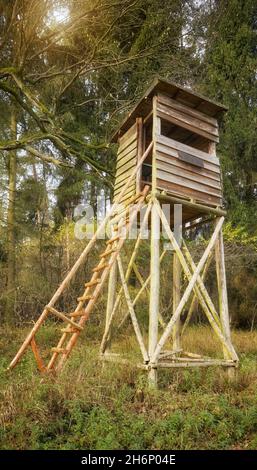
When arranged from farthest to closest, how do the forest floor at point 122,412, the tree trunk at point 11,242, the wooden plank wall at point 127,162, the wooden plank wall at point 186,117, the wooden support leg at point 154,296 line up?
the tree trunk at point 11,242
the wooden plank wall at point 127,162
the wooden plank wall at point 186,117
the wooden support leg at point 154,296
the forest floor at point 122,412

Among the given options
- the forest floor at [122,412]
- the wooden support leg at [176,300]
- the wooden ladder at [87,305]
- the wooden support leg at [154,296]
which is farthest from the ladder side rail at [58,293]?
the wooden support leg at [176,300]

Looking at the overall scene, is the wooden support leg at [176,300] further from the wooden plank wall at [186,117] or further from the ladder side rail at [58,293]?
the wooden plank wall at [186,117]

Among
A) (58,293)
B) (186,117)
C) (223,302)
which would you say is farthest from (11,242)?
(223,302)

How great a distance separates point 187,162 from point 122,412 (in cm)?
523

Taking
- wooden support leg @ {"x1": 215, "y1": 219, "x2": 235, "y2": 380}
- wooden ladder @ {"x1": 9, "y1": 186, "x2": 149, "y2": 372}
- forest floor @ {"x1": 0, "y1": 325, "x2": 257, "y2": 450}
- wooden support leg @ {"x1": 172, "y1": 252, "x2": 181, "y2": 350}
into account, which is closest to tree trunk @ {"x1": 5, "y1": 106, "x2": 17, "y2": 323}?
wooden ladder @ {"x1": 9, "y1": 186, "x2": 149, "y2": 372}

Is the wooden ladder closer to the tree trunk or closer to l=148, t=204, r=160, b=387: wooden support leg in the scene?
l=148, t=204, r=160, b=387: wooden support leg

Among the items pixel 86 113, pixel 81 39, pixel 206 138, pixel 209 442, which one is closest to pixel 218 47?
pixel 86 113

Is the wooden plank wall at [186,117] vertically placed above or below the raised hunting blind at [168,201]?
above

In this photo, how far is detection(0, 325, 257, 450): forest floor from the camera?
4711mm

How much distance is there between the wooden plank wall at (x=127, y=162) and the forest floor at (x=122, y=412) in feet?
12.9

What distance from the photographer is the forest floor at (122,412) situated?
Answer: 471 cm

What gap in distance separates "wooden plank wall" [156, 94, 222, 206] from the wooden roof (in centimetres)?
13

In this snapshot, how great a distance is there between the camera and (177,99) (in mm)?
8383

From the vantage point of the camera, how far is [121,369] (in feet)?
22.2
